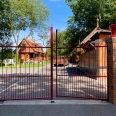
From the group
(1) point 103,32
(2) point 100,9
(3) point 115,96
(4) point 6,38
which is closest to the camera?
(3) point 115,96

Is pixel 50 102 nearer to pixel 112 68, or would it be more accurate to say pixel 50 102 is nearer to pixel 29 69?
pixel 29 69

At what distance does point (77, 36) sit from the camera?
141 feet

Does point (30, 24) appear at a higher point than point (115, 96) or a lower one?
higher

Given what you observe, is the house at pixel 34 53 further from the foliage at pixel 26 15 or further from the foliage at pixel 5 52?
the foliage at pixel 26 15

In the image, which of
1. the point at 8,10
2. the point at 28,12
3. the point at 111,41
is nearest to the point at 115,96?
the point at 111,41

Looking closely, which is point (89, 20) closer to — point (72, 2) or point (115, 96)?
point (72, 2)

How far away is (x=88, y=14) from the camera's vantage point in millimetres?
37844

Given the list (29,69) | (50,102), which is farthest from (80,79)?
Answer: (50,102)

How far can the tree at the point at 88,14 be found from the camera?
35.2 m

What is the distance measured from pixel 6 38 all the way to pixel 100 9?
773 inches

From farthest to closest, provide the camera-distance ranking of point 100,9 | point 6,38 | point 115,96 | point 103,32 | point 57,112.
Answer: point 6,38
point 100,9
point 103,32
point 115,96
point 57,112

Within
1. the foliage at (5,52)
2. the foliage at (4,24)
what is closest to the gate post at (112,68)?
the foliage at (5,52)

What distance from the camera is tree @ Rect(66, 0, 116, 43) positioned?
115 feet

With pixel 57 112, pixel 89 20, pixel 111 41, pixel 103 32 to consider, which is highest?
pixel 89 20
